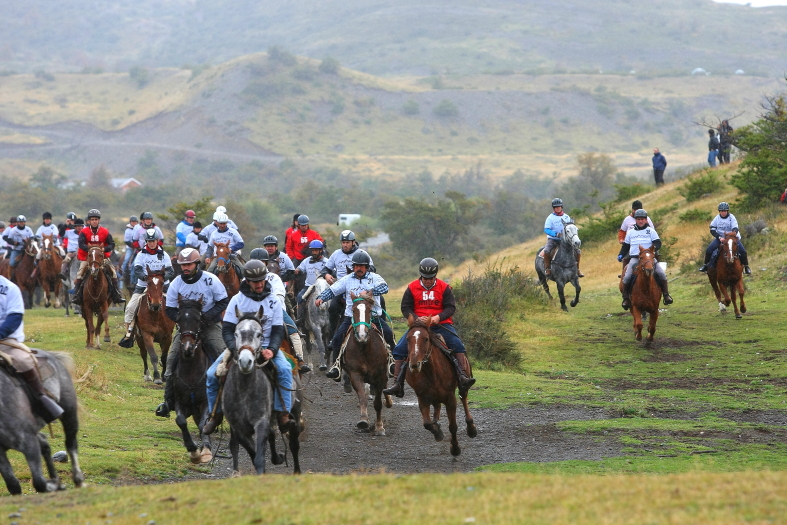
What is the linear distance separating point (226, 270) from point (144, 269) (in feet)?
7.12

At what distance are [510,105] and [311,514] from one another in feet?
481

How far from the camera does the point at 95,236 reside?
20.8 meters

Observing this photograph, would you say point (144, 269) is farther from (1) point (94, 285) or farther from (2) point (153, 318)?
(1) point (94, 285)

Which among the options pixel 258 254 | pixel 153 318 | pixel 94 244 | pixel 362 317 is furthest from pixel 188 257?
pixel 94 244

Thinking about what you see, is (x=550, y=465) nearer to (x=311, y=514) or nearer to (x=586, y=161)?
(x=311, y=514)

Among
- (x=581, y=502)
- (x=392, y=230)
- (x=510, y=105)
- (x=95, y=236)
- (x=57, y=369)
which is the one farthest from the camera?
(x=510, y=105)

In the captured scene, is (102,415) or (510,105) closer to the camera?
(102,415)

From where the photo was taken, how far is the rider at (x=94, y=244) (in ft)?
66.9

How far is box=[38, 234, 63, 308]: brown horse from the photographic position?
2742 centimetres

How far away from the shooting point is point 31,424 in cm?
947

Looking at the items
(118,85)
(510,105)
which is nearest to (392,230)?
(510,105)

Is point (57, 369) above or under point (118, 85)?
under

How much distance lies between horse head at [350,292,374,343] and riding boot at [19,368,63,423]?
4.67m

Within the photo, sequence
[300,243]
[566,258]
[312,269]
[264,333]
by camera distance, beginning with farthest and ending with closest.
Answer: [566,258] → [300,243] → [312,269] → [264,333]
